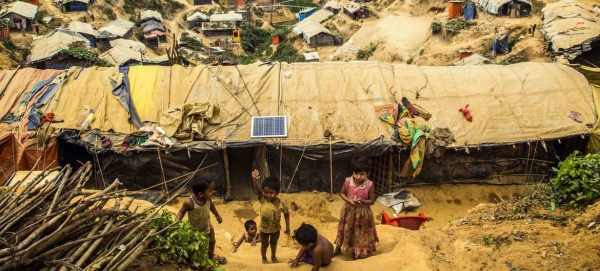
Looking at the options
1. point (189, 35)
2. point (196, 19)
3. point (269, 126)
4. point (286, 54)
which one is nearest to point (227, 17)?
point (196, 19)

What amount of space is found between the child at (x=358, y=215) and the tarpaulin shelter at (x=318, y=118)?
340 cm

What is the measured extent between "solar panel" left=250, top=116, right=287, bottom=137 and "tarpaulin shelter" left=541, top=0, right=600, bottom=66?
33.4 ft

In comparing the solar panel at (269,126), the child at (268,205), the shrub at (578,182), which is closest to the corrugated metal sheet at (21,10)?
the solar panel at (269,126)

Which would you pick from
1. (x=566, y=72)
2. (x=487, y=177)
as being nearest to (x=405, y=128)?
(x=487, y=177)

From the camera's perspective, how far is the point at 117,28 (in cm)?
3388

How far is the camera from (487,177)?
10.4 m

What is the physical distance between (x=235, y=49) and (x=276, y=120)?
98.4 feet

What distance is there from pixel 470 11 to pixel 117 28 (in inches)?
951

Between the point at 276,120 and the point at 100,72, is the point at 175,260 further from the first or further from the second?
the point at 100,72

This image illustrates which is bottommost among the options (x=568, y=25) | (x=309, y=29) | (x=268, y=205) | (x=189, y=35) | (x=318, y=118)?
(x=268, y=205)

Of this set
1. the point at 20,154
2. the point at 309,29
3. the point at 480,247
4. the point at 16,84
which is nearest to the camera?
the point at 480,247

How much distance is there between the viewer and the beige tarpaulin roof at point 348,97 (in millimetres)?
9898

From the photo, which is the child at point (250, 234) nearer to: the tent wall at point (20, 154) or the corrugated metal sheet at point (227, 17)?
the tent wall at point (20, 154)

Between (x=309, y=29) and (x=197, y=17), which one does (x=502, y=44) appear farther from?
(x=197, y=17)
